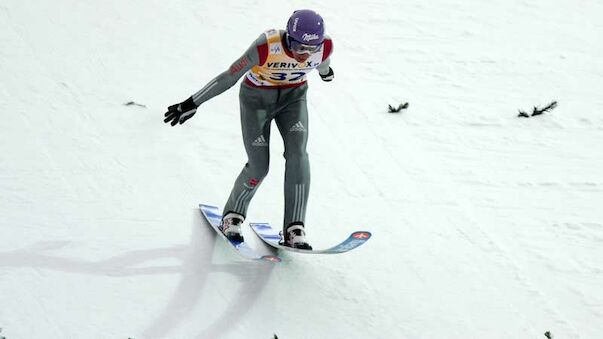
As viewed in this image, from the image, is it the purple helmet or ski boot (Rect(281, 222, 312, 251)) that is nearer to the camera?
the purple helmet

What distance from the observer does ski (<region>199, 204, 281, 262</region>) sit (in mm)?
6812

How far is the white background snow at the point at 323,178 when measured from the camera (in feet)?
21.6

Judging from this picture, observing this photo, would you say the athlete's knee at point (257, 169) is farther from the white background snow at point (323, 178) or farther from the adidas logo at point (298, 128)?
the white background snow at point (323, 178)

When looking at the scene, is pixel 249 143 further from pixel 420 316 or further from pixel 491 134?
pixel 491 134

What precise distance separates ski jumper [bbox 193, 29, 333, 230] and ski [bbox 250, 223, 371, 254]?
279 millimetres

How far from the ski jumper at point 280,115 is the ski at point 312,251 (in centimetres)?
28

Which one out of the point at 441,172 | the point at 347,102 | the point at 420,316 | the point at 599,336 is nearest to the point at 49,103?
the point at 347,102

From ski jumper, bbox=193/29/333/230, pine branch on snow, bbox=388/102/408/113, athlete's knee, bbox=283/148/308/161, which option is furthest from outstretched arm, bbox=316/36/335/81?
pine branch on snow, bbox=388/102/408/113

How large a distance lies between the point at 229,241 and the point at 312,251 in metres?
0.70

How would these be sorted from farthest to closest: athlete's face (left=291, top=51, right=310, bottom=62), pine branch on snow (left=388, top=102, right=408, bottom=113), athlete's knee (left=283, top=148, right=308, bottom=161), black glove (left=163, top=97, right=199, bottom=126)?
1. pine branch on snow (left=388, top=102, right=408, bottom=113)
2. athlete's knee (left=283, top=148, right=308, bottom=161)
3. black glove (left=163, top=97, right=199, bottom=126)
4. athlete's face (left=291, top=51, right=310, bottom=62)

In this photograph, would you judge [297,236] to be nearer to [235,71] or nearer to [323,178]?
[235,71]

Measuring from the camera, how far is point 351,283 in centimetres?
696

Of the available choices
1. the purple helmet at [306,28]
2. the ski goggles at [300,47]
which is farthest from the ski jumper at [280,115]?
the purple helmet at [306,28]

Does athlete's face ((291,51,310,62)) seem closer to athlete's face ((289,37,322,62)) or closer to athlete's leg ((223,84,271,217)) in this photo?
athlete's face ((289,37,322,62))
